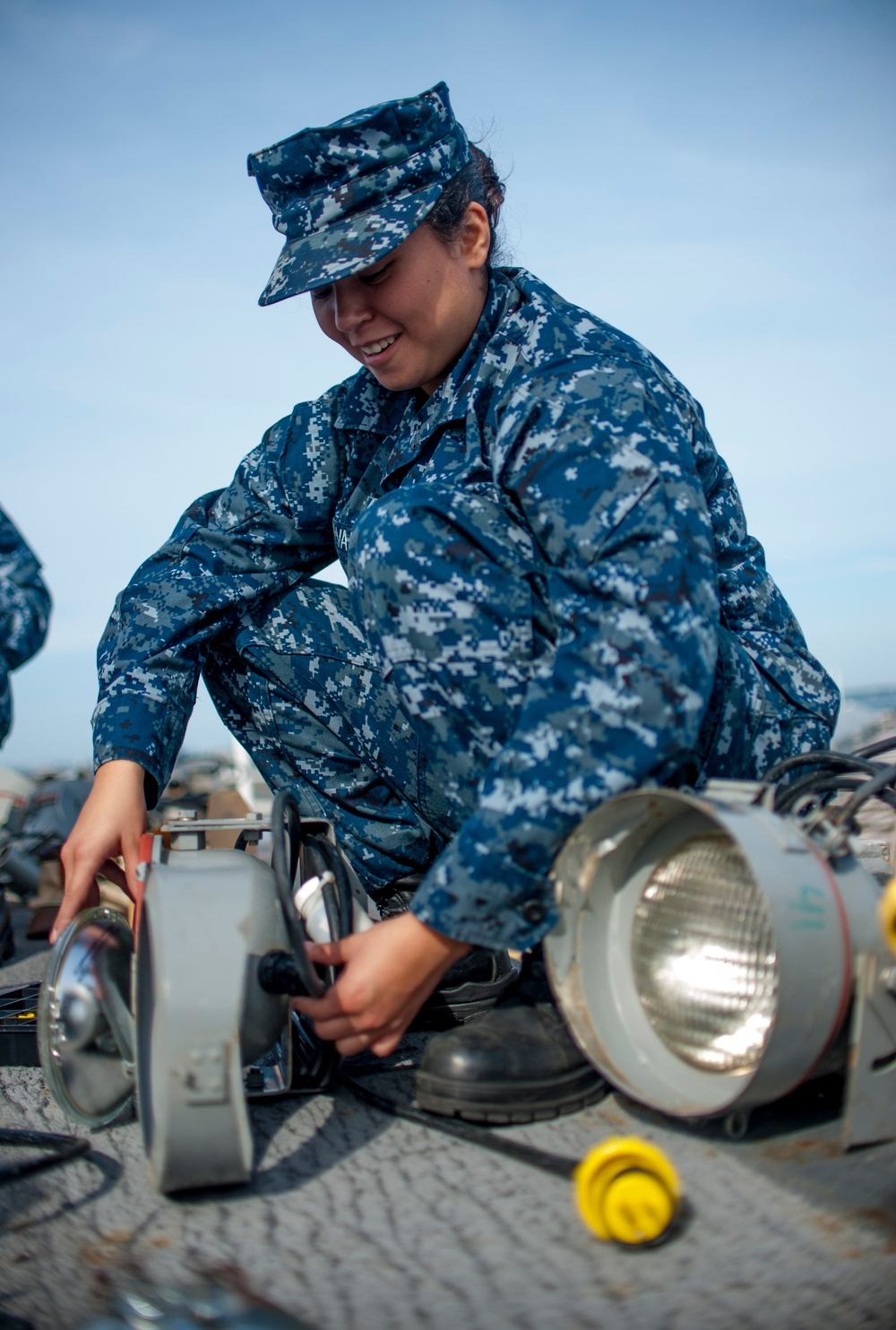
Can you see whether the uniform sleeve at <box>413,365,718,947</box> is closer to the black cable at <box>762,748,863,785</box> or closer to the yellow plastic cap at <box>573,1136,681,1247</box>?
the black cable at <box>762,748,863,785</box>

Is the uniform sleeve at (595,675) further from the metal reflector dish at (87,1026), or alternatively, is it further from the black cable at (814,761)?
the metal reflector dish at (87,1026)

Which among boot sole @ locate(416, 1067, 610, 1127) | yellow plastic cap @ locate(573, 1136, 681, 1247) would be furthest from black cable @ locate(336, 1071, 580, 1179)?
yellow plastic cap @ locate(573, 1136, 681, 1247)

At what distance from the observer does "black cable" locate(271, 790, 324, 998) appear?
1239 mm

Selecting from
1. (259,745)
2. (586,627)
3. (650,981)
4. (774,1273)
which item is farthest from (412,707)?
(774,1273)

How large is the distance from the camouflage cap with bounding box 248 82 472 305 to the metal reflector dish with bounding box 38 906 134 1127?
40.6 inches

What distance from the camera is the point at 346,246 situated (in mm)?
1640

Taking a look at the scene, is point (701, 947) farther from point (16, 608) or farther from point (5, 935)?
point (16, 608)

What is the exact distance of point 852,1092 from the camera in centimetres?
115

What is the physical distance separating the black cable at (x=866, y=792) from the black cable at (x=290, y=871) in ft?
2.19

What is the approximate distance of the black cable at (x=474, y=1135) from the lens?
3.89 feet

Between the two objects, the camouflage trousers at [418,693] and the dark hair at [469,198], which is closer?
the camouflage trousers at [418,693]

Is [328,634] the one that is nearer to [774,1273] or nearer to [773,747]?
[773,747]

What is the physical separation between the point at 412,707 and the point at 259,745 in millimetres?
686

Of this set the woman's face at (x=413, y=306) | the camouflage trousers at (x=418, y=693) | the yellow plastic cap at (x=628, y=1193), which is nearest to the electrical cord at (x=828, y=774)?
the camouflage trousers at (x=418, y=693)
